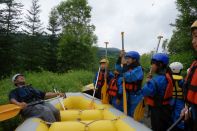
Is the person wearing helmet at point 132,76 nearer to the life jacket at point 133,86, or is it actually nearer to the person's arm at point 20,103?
the life jacket at point 133,86

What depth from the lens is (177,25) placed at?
2294 cm

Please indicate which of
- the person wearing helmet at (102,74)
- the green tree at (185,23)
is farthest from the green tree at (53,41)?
the person wearing helmet at (102,74)

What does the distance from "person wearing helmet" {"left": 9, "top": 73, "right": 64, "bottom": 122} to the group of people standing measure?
1.34m

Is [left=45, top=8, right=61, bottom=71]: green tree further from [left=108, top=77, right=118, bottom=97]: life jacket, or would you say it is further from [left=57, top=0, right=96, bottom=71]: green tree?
[left=108, top=77, right=118, bottom=97]: life jacket

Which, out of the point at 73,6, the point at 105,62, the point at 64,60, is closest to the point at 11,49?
the point at 64,60

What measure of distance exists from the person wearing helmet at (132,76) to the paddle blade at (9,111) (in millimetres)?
2003

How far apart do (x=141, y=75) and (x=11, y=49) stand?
30973mm

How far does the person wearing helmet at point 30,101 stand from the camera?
697 cm

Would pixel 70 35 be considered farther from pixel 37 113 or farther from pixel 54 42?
pixel 37 113

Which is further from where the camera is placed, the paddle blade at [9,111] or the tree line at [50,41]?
the tree line at [50,41]

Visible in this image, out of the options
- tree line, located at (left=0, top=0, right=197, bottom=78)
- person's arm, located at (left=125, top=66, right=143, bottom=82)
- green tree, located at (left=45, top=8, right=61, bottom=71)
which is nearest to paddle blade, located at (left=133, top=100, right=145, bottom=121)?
person's arm, located at (left=125, top=66, right=143, bottom=82)

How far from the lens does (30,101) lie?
757 centimetres

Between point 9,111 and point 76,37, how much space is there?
1349 inches

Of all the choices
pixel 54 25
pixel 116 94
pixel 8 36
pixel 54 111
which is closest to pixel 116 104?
pixel 116 94
